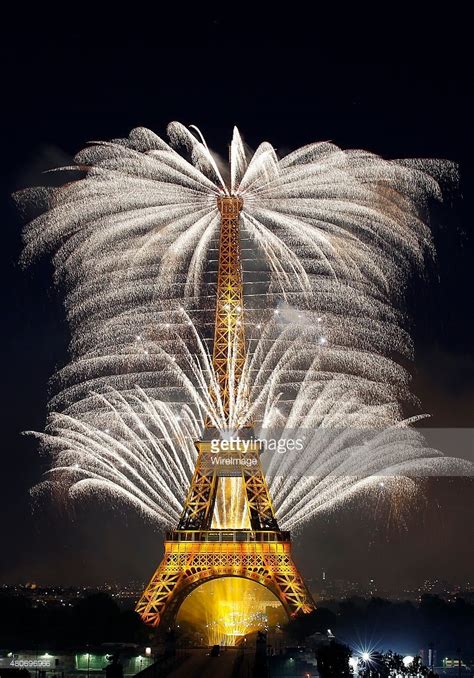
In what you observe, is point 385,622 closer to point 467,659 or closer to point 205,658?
point 467,659

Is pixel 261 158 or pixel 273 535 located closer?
pixel 261 158

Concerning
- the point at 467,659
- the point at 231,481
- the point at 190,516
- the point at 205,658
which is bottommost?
the point at 205,658

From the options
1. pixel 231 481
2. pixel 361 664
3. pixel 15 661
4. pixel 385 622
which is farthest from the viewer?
pixel 385 622

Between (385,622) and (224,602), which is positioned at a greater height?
(224,602)

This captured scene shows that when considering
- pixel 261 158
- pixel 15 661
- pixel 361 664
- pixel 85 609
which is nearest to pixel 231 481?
pixel 85 609

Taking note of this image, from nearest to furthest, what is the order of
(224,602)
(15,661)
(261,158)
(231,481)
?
(261,158)
(15,661)
(231,481)
(224,602)

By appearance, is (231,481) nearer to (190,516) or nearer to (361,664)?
(190,516)

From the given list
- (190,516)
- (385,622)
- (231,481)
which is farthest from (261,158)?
(385,622)
